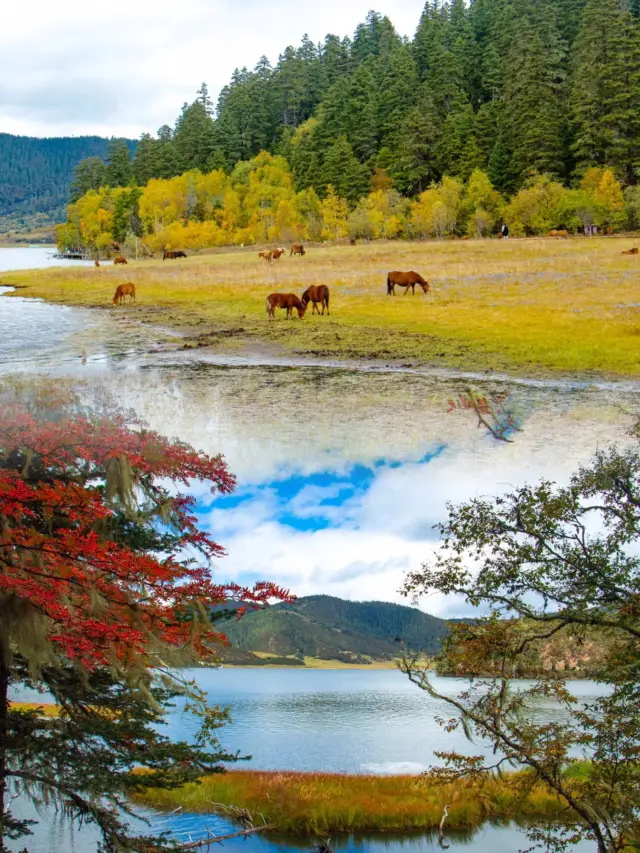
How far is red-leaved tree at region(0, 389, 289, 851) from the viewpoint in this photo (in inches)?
377

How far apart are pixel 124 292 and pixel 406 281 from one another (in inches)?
275

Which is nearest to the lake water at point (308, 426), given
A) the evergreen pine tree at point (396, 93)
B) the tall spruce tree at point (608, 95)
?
the tall spruce tree at point (608, 95)

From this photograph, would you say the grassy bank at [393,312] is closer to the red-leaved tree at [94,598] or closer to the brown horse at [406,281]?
the brown horse at [406,281]

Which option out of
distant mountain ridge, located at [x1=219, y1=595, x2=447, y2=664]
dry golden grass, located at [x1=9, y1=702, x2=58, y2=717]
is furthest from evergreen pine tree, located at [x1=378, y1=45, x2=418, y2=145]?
dry golden grass, located at [x1=9, y1=702, x2=58, y2=717]

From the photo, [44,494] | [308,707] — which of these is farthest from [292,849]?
[308,707]

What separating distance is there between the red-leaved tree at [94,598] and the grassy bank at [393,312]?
2987mm

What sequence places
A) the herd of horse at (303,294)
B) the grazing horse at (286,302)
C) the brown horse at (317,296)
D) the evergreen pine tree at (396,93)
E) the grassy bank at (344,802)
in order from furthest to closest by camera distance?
the evergreen pine tree at (396,93) < the brown horse at (317,296) < the grazing horse at (286,302) < the herd of horse at (303,294) < the grassy bank at (344,802)

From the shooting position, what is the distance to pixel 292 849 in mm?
14242

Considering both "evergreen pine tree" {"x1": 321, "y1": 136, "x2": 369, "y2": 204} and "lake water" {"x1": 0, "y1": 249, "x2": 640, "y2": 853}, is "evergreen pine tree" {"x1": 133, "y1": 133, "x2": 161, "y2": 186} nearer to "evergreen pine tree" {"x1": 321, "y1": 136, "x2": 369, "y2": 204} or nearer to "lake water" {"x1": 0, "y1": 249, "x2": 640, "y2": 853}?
"lake water" {"x1": 0, "y1": 249, "x2": 640, "y2": 853}

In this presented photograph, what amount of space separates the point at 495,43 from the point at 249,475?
8666 centimetres

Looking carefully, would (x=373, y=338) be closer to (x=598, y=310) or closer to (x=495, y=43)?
(x=598, y=310)

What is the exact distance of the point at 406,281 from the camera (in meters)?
19.4

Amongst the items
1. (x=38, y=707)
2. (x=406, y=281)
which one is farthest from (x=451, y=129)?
(x=38, y=707)

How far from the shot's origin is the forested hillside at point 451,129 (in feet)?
180
